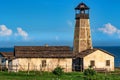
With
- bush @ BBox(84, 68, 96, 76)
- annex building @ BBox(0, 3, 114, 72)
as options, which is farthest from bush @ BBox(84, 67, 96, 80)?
annex building @ BBox(0, 3, 114, 72)

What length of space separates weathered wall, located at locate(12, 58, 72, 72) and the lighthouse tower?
10696mm

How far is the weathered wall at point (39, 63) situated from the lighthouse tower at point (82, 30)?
35.1ft

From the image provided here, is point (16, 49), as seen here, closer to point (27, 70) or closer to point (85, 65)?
point (27, 70)

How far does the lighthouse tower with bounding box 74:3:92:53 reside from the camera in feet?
238

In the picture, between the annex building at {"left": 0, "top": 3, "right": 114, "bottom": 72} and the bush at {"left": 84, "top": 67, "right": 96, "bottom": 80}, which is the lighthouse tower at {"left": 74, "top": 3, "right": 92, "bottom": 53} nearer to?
the annex building at {"left": 0, "top": 3, "right": 114, "bottom": 72}

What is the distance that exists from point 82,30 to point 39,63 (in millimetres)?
14648

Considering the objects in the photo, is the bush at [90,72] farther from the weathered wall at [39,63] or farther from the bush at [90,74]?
the weathered wall at [39,63]

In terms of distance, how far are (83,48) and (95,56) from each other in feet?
27.6

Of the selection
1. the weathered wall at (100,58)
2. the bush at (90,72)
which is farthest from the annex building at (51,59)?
the bush at (90,72)

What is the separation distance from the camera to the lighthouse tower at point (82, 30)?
7269 cm

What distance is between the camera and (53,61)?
6144cm

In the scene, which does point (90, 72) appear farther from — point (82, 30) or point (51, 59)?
point (82, 30)

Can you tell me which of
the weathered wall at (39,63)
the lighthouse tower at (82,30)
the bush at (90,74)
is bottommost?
the bush at (90,74)

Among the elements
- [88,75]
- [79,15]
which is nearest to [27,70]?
[88,75]
